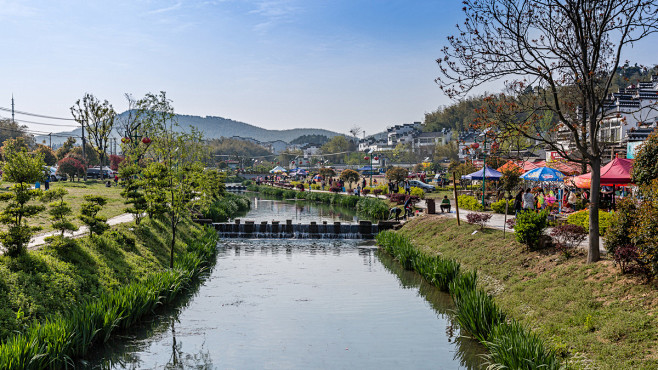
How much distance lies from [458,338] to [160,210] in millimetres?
15691

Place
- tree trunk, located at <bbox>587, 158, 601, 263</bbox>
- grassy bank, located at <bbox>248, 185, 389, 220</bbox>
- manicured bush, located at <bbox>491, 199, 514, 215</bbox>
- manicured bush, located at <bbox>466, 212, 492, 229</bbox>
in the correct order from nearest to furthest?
1. tree trunk, located at <bbox>587, 158, 601, 263</bbox>
2. manicured bush, located at <bbox>466, 212, 492, 229</bbox>
3. manicured bush, located at <bbox>491, 199, 514, 215</bbox>
4. grassy bank, located at <bbox>248, 185, 389, 220</bbox>

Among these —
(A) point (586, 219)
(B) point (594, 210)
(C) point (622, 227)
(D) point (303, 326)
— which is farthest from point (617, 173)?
(D) point (303, 326)

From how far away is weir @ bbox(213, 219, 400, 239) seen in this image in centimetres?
3291

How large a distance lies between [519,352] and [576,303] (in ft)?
10.8

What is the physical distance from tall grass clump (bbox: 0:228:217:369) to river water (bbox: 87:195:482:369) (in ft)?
1.64

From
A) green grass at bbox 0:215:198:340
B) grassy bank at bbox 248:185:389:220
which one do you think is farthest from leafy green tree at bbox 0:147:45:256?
grassy bank at bbox 248:185:389:220

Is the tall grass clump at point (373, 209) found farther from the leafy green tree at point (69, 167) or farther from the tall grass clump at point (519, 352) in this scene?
the leafy green tree at point (69, 167)

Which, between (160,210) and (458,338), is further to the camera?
(160,210)

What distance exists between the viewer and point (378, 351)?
1280cm

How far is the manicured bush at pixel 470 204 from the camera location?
32166 mm

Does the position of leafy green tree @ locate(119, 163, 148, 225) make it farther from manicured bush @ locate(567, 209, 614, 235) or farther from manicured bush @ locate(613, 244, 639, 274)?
manicured bush @ locate(613, 244, 639, 274)

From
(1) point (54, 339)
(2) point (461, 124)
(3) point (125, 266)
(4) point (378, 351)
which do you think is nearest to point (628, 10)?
(4) point (378, 351)

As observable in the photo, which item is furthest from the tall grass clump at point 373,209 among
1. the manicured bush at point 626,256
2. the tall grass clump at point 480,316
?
the manicured bush at point 626,256

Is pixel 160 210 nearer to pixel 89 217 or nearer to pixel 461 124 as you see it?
pixel 89 217
